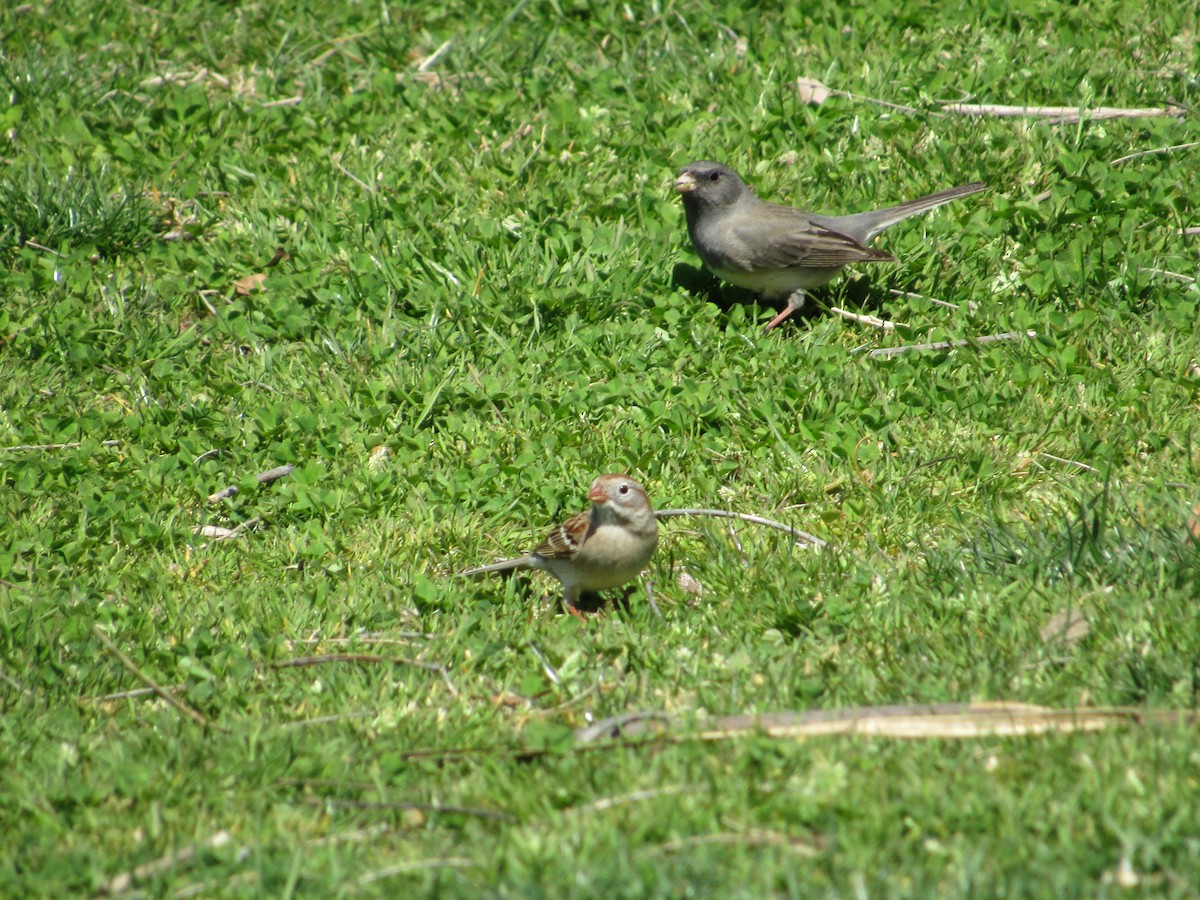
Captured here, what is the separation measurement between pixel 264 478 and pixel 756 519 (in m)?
2.41

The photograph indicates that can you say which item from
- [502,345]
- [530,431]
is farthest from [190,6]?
[530,431]

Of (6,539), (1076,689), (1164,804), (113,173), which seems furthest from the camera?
(113,173)

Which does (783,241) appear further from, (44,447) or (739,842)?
(739,842)

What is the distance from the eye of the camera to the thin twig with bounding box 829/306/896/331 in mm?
6781

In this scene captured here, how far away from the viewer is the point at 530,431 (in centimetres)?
619

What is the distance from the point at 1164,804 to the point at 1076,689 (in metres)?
0.67

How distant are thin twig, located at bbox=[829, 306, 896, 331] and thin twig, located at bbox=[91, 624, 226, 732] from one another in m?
4.11

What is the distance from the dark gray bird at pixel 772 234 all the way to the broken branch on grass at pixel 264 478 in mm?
→ 2680

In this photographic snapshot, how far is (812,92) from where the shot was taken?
829 cm

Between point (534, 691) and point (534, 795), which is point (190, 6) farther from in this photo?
point (534, 795)

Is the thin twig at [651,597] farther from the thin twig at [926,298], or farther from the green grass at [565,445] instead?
the thin twig at [926,298]

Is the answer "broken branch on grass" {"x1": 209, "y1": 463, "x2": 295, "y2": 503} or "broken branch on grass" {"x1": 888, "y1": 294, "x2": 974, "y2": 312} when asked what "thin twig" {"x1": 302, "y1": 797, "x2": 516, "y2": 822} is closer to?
"broken branch on grass" {"x1": 209, "y1": 463, "x2": 295, "y2": 503}

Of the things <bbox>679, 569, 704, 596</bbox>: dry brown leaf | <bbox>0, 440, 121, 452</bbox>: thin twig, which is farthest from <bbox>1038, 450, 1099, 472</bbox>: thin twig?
<bbox>0, 440, 121, 452</bbox>: thin twig

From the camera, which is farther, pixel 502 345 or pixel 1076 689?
pixel 502 345
